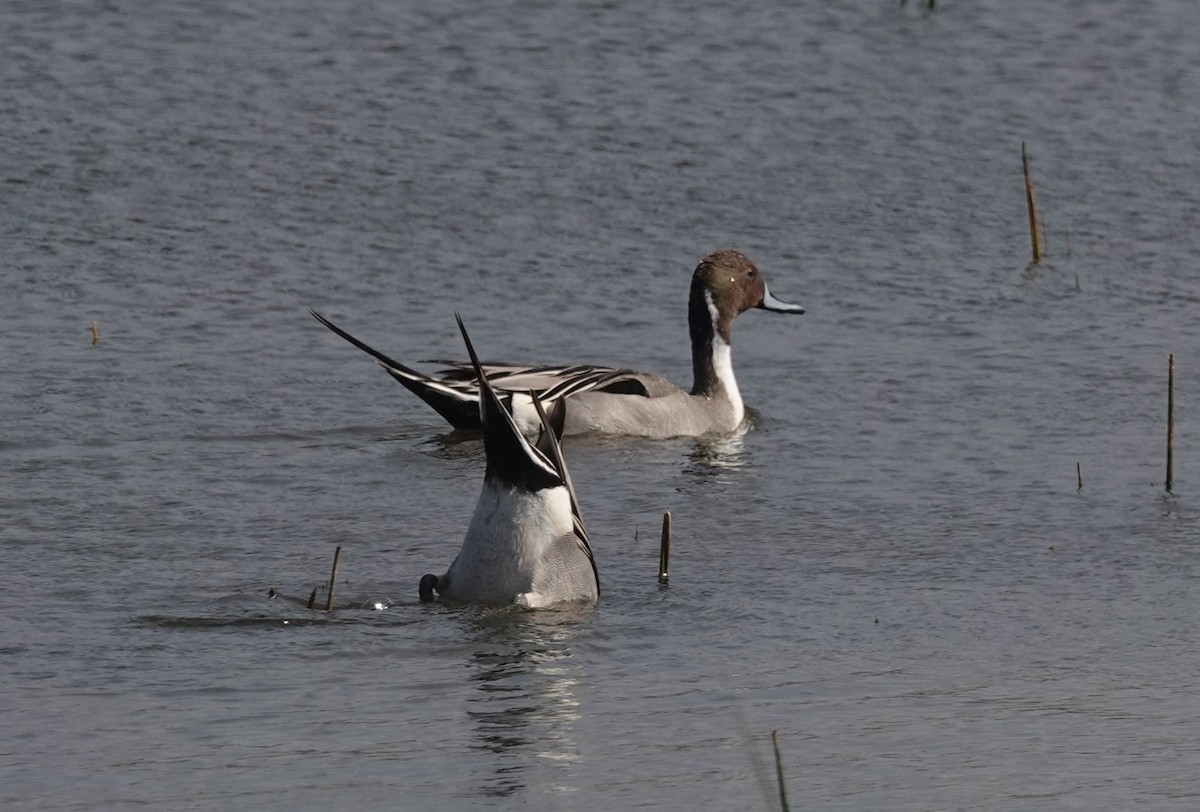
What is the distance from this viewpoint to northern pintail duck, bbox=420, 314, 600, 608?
730 centimetres

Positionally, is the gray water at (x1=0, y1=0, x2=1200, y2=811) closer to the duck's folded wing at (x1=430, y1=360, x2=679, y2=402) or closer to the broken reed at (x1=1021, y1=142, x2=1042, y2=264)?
the broken reed at (x1=1021, y1=142, x2=1042, y2=264)

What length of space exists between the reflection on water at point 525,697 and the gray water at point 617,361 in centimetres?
2

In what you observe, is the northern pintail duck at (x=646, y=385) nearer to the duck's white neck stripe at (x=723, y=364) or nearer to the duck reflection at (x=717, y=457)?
the duck's white neck stripe at (x=723, y=364)

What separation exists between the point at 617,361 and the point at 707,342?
1.43ft

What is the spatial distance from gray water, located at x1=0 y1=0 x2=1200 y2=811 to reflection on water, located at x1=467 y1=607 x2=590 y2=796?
0.07 ft

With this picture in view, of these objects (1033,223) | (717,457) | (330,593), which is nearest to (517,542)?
(330,593)

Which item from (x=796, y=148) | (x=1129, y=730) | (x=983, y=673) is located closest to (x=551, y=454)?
(x=983, y=673)

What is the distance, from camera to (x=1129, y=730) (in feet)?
20.0

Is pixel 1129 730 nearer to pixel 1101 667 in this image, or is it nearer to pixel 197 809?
pixel 1101 667

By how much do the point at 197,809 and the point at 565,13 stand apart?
1189 cm

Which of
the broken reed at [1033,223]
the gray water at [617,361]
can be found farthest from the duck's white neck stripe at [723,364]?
the broken reed at [1033,223]

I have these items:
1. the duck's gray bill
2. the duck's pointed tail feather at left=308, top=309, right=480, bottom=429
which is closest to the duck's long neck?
the duck's gray bill

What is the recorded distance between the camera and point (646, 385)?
1035cm

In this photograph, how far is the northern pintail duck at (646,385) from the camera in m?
9.93
